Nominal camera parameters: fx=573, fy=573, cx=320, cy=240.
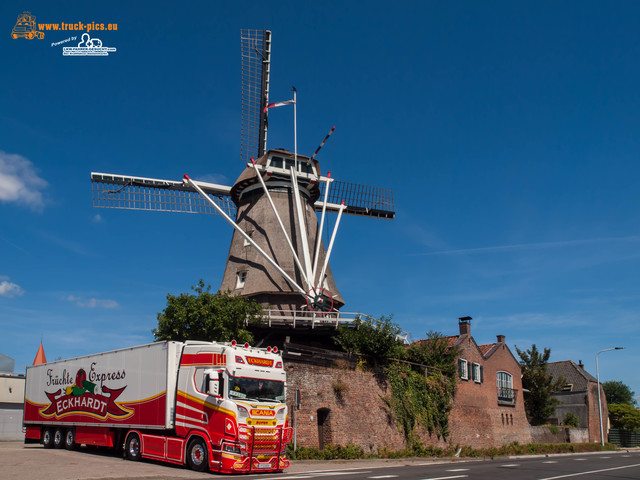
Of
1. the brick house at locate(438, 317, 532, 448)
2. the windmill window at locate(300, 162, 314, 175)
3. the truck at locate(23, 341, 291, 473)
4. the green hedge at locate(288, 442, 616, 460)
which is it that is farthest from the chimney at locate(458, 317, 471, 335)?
the truck at locate(23, 341, 291, 473)

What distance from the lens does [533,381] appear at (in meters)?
47.8

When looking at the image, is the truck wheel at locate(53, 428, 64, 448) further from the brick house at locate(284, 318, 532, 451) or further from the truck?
the brick house at locate(284, 318, 532, 451)

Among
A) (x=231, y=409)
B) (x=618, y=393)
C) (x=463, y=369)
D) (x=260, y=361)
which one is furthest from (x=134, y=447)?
(x=618, y=393)

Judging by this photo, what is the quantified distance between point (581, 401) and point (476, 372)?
74.6 feet

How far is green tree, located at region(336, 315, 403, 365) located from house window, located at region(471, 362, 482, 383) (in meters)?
12.3

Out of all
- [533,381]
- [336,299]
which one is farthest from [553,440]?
[336,299]

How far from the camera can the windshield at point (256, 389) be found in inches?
632

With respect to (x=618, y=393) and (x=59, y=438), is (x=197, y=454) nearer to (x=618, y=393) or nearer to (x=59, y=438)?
Answer: (x=59, y=438)

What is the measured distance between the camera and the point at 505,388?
142 ft

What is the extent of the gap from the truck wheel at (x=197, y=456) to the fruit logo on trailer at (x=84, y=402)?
3.09 meters

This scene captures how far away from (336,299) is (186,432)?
16.9 meters

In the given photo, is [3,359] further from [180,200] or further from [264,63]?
[264,63]

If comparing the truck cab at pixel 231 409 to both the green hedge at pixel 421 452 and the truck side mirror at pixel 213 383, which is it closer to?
the truck side mirror at pixel 213 383

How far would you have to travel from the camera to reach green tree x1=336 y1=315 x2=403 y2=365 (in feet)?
91.0
